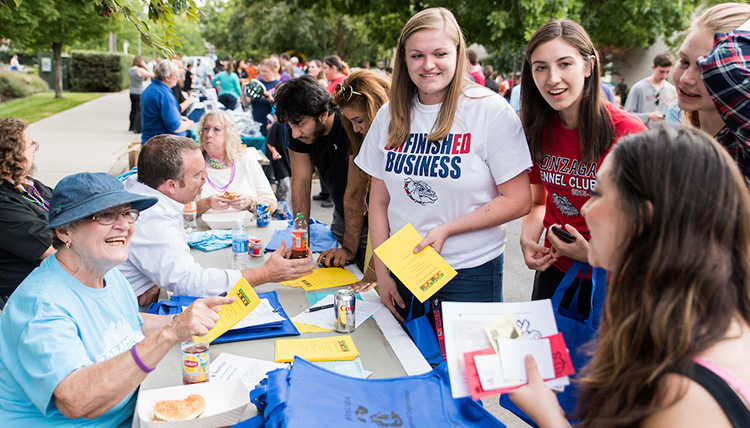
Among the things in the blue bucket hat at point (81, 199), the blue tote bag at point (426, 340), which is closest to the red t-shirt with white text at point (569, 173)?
the blue tote bag at point (426, 340)

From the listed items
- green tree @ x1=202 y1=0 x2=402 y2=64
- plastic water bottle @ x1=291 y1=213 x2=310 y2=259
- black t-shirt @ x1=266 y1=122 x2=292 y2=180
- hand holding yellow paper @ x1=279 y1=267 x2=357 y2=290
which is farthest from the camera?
green tree @ x1=202 y1=0 x2=402 y2=64

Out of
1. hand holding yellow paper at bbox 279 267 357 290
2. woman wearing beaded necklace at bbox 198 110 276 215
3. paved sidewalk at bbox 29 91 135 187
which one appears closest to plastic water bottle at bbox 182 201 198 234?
woman wearing beaded necklace at bbox 198 110 276 215

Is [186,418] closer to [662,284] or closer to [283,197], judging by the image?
[662,284]

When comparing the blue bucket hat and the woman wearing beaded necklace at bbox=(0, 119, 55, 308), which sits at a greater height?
the blue bucket hat

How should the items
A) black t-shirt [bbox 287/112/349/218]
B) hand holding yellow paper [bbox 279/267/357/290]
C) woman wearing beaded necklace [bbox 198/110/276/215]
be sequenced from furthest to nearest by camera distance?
woman wearing beaded necklace [bbox 198/110/276/215]
black t-shirt [bbox 287/112/349/218]
hand holding yellow paper [bbox 279/267/357/290]

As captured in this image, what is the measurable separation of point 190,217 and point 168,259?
4.66ft

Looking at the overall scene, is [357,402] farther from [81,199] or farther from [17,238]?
[17,238]

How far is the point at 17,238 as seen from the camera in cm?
330

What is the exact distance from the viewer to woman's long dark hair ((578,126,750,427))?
1159mm

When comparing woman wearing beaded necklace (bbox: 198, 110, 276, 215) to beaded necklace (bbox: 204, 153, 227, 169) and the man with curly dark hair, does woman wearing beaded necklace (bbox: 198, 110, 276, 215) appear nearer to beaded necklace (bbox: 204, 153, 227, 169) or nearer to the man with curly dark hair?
beaded necklace (bbox: 204, 153, 227, 169)

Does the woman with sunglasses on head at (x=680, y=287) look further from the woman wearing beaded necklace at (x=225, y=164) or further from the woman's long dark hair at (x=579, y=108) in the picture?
the woman wearing beaded necklace at (x=225, y=164)

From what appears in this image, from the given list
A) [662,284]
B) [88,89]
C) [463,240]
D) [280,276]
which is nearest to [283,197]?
[280,276]

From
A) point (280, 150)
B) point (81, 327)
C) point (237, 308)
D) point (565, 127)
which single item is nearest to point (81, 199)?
point (81, 327)

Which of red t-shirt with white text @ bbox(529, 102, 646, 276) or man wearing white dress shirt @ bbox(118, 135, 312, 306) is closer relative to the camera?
red t-shirt with white text @ bbox(529, 102, 646, 276)
